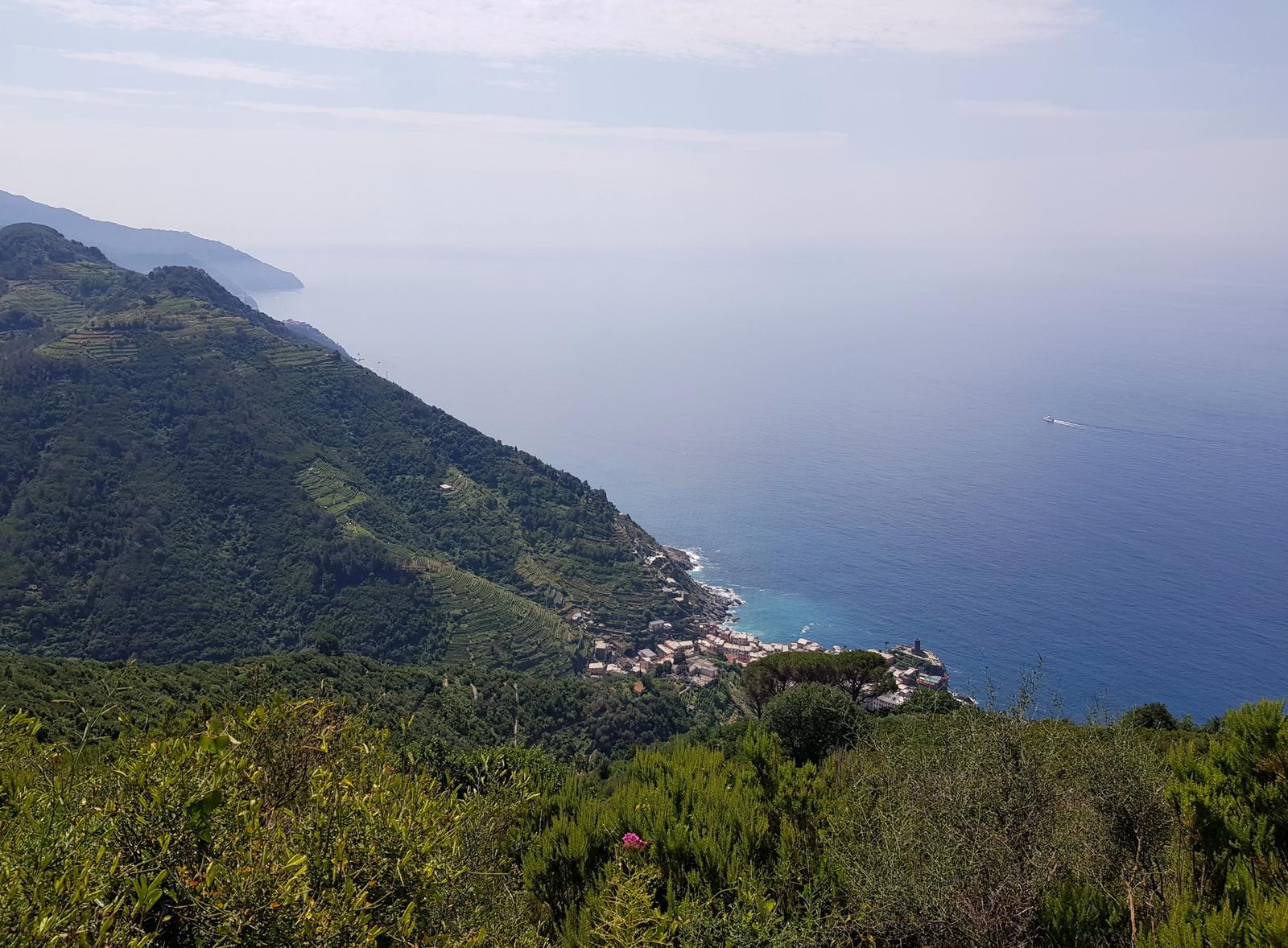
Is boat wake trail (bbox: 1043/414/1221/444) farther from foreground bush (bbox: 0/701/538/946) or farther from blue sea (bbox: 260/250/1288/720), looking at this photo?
foreground bush (bbox: 0/701/538/946)

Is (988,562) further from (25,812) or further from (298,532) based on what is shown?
(25,812)

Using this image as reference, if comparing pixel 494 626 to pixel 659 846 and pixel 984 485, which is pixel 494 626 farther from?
pixel 984 485

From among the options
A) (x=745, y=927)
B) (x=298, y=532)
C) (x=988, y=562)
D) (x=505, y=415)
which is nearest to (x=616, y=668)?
(x=298, y=532)

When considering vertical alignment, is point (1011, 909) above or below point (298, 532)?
above

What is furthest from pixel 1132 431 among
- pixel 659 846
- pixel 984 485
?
pixel 659 846

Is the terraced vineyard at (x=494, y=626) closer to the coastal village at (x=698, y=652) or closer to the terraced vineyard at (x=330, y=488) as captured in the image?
the coastal village at (x=698, y=652)

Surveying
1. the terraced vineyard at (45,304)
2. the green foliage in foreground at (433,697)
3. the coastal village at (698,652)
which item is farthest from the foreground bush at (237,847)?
the terraced vineyard at (45,304)
